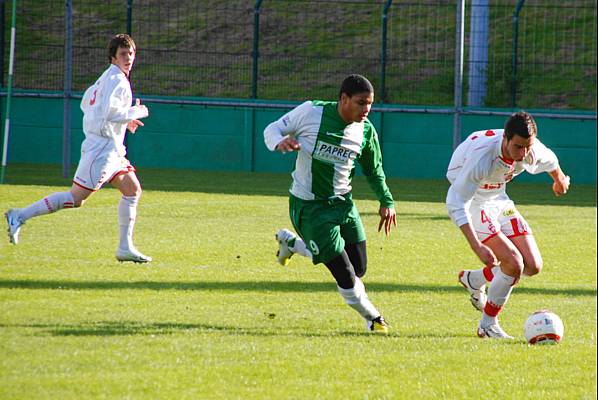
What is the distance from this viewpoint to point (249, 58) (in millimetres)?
24297

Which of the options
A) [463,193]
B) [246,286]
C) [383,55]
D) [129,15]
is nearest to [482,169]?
[463,193]

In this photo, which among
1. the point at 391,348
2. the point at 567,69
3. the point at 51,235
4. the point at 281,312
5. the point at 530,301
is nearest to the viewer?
the point at 391,348

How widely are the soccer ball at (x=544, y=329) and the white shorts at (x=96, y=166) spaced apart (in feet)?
15.2

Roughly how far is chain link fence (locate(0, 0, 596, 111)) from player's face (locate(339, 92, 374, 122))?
15.0m

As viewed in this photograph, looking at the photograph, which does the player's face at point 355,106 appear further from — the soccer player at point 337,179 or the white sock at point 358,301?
the white sock at point 358,301

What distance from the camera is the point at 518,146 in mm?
7625

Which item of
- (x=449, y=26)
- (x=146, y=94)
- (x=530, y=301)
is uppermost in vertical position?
(x=449, y=26)

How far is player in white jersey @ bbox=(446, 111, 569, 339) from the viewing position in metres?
7.61

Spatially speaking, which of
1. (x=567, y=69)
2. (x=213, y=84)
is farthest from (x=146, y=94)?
(x=567, y=69)

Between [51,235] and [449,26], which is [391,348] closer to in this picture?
[51,235]

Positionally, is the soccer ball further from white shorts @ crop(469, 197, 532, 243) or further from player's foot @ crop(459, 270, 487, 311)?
player's foot @ crop(459, 270, 487, 311)

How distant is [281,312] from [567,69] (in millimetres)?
20023

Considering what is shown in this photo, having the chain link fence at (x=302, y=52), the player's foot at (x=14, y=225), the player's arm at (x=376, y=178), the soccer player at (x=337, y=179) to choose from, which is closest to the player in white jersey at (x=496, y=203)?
the player's arm at (x=376, y=178)

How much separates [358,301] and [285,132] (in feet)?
4.34
